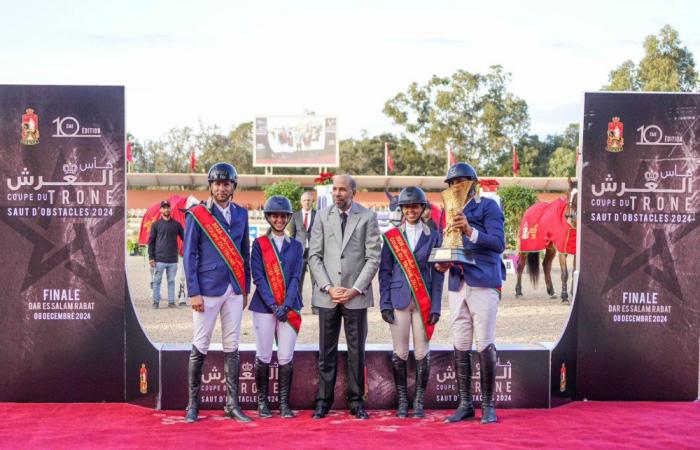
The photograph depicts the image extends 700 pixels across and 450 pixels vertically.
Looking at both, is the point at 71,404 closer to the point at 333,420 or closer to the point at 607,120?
the point at 333,420

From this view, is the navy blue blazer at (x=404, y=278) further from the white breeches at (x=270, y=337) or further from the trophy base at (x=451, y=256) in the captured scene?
the white breeches at (x=270, y=337)

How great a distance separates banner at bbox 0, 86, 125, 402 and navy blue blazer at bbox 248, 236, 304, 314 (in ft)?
3.77

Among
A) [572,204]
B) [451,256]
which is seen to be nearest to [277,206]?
[451,256]

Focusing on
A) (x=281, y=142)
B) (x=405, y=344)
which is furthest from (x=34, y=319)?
(x=281, y=142)

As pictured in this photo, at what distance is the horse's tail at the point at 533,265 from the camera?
568 inches

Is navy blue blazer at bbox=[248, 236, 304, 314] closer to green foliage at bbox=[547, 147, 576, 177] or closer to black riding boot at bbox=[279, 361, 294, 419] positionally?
black riding boot at bbox=[279, 361, 294, 419]

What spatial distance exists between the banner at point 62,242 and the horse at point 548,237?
8645mm

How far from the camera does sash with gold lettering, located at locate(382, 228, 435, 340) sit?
5.89 metres

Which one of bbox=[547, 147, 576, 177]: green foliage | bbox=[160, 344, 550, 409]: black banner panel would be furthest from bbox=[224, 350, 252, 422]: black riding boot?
bbox=[547, 147, 576, 177]: green foliage

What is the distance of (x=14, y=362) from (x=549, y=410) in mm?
4107

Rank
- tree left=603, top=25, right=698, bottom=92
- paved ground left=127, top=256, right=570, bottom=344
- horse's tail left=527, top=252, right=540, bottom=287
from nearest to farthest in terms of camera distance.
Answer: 1. paved ground left=127, top=256, right=570, bottom=344
2. horse's tail left=527, top=252, right=540, bottom=287
3. tree left=603, top=25, right=698, bottom=92

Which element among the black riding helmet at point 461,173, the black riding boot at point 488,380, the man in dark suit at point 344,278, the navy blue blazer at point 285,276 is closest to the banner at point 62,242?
the navy blue blazer at point 285,276

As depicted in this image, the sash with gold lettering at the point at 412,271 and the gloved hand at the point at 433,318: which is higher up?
the sash with gold lettering at the point at 412,271

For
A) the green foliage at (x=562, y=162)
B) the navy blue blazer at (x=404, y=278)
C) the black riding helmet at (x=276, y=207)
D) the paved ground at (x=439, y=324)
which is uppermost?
the green foliage at (x=562, y=162)
